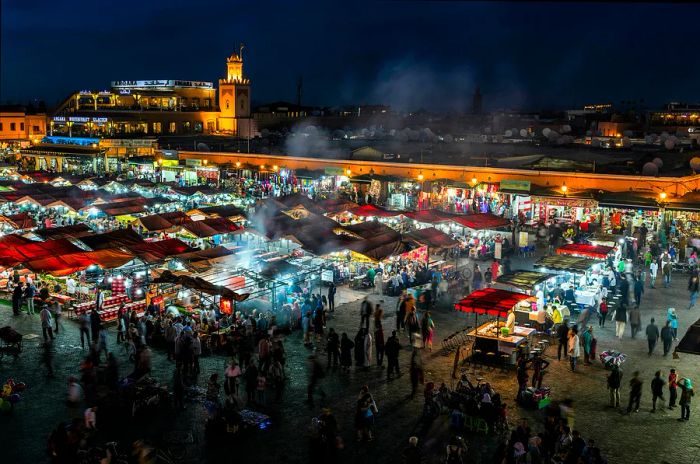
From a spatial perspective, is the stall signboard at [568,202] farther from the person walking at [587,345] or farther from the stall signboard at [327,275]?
the person walking at [587,345]

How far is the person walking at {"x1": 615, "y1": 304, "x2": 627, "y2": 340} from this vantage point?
14.3 metres

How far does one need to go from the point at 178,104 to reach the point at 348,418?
6612cm

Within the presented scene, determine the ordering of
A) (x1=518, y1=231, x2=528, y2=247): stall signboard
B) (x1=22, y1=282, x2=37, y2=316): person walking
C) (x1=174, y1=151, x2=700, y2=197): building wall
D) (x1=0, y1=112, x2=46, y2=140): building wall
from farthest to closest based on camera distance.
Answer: (x1=0, y1=112, x2=46, y2=140): building wall
(x1=174, y1=151, x2=700, y2=197): building wall
(x1=518, y1=231, x2=528, y2=247): stall signboard
(x1=22, y1=282, x2=37, y2=316): person walking

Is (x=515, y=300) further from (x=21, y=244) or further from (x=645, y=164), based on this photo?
(x=645, y=164)

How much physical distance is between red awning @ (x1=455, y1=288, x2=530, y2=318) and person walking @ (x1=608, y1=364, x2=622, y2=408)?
2159 millimetres

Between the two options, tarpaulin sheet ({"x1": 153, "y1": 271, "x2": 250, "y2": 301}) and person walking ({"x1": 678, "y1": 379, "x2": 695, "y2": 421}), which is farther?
tarpaulin sheet ({"x1": 153, "y1": 271, "x2": 250, "y2": 301})

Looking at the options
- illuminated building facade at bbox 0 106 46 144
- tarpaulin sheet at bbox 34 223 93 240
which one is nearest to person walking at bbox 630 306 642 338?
tarpaulin sheet at bbox 34 223 93 240

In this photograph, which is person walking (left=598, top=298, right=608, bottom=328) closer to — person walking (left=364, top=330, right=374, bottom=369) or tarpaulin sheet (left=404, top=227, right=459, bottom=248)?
tarpaulin sheet (left=404, top=227, right=459, bottom=248)

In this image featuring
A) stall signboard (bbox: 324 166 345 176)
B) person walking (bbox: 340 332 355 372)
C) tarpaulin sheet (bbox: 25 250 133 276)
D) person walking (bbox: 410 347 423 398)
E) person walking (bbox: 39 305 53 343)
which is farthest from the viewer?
stall signboard (bbox: 324 166 345 176)

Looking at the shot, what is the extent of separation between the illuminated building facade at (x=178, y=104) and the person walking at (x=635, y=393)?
5863 cm

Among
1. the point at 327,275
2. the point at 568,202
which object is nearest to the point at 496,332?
the point at 327,275

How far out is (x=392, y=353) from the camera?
12.2 meters

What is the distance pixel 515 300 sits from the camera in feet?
41.9

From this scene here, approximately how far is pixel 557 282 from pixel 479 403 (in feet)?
26.3
